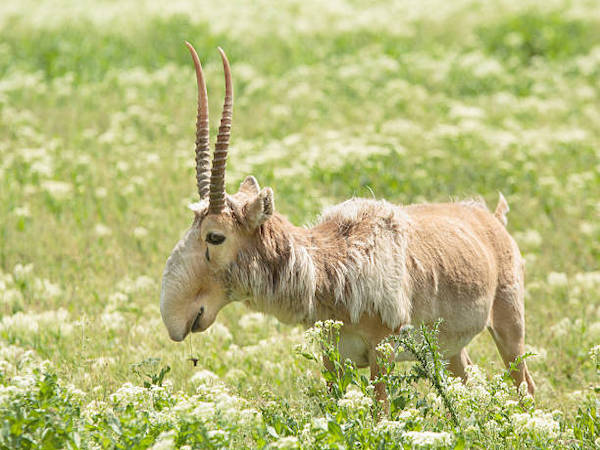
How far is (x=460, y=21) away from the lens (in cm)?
1934

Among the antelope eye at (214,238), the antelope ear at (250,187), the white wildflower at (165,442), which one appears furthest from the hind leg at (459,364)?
the white wildflower at (165,442)

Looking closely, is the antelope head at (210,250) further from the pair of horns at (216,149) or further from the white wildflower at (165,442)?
the white wildflower at (165,442)

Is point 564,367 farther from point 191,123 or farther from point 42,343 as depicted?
point 191,123

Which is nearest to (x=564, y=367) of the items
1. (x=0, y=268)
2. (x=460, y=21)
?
(x=0, y=268)

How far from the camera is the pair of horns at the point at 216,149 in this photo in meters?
5.25

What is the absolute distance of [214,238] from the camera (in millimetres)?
5281

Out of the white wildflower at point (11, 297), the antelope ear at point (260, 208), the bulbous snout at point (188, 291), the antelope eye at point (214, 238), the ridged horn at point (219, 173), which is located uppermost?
the ridged horn at point (219, 173)

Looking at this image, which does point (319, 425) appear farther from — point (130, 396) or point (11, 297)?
point (11, 297)

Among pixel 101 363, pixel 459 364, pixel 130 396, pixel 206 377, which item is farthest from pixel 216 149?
pixel 459 364

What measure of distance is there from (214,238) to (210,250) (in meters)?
0.09

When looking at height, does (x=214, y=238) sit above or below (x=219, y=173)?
below

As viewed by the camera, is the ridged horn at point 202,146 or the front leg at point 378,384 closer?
the front leg at point 378,384

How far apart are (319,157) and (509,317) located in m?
5.24

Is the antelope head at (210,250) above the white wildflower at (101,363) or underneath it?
above
